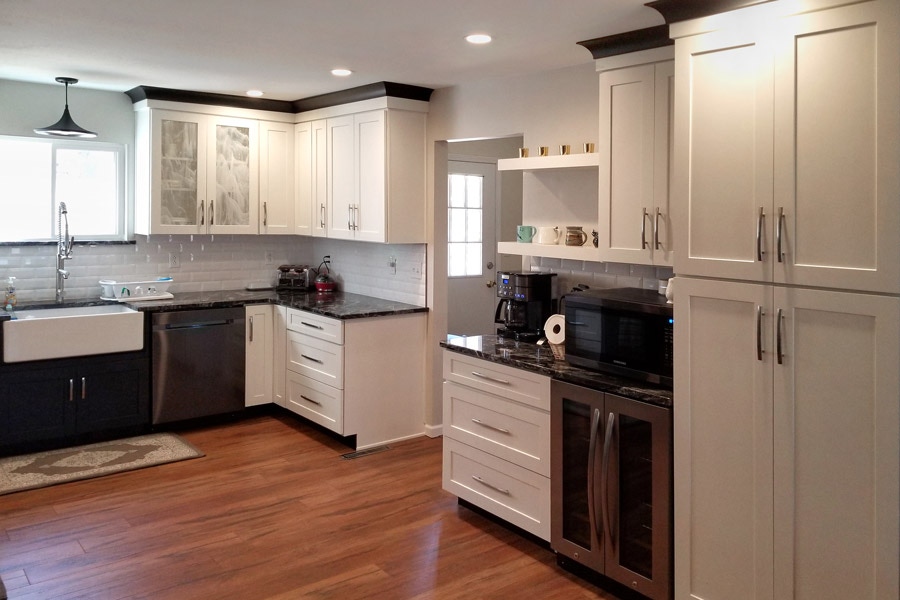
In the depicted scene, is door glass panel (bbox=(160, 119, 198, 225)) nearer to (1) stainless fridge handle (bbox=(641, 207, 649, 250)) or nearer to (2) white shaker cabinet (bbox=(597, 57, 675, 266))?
(2) white shaker cabinet (bbox=(597, 57, 675, 266))

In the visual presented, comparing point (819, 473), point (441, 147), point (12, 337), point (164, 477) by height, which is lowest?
point (164, 477)

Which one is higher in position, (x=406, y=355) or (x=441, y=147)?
(x=441, y=147)

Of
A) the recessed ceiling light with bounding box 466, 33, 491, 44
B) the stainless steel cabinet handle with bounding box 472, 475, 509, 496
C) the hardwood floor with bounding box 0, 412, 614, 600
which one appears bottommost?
the hardwood floor with bounding box 0, 412, 614, 600

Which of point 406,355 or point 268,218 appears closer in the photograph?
point 406,355

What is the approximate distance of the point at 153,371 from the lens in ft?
16.5

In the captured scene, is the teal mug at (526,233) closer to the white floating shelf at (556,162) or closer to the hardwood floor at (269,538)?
the white floating shelf at (556,162)

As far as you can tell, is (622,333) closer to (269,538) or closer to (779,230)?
(779,230)

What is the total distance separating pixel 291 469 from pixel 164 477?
2.36 feet

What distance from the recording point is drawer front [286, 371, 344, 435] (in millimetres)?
4816

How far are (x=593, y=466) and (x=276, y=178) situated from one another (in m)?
3.72

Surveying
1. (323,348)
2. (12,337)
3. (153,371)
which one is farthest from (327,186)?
(12,337)

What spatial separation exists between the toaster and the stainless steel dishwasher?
712 millimetres

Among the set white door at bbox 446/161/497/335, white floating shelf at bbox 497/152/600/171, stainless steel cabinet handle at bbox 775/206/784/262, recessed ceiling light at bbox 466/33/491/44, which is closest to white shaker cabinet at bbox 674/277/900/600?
stainless steel cabinet handle at bbox 775/206/784/262

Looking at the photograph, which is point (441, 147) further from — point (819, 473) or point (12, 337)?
point (819, 473)
